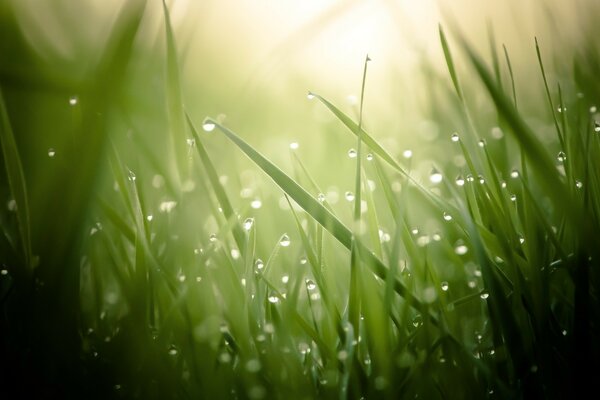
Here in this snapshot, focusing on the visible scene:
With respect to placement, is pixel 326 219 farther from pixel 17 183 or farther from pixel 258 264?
pixel 17 183

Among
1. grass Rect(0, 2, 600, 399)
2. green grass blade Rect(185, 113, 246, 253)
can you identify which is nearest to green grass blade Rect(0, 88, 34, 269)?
grass Rect(0, 2, 600, 399)

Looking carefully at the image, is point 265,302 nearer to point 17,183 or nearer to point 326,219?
point 326,219

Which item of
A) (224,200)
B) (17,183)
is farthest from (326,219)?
(17,183)

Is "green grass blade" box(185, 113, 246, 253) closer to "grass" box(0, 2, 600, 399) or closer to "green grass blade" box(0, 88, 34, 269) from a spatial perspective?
"grass" box(0, 2, 600, 399)

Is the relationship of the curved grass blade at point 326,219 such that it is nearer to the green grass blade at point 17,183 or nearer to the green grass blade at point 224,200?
the green grass blade at point 224,200

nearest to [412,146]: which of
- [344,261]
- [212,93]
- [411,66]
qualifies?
[411,66]

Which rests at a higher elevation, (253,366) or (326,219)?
(326,219)

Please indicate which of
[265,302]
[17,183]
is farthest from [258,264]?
[17,183]

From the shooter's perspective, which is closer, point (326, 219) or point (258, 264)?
point (326, 219)

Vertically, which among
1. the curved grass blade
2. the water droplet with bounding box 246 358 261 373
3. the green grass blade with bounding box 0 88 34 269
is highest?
the green grass blade with bounding box 0 88 34 269
